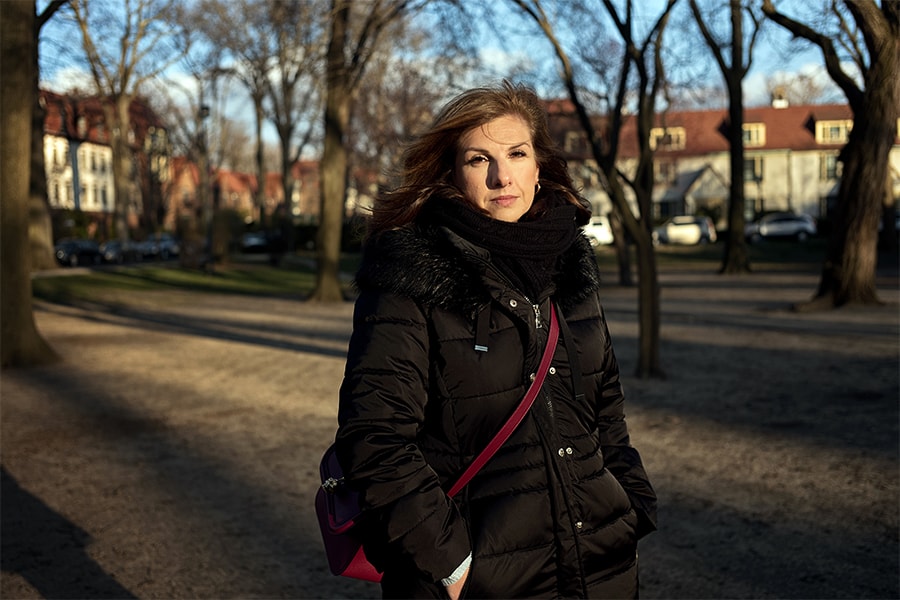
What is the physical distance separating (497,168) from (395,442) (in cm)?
77

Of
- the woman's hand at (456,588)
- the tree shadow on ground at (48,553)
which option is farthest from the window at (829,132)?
the woman's hand at (456,588)

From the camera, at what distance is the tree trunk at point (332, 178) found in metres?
21.0

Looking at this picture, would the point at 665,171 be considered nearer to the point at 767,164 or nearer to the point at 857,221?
the point at 767,164

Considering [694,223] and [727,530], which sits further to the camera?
[694,223]

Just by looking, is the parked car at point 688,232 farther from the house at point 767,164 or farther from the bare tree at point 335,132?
the bare tree at point 335,132

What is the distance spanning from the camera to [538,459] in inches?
92.4

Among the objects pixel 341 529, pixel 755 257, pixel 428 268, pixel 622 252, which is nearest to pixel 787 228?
pixel 755 257

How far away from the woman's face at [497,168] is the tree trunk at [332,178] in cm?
1881

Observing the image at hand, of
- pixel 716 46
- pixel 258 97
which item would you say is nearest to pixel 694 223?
pixel 258 97

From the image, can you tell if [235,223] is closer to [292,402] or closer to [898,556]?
[292,402]

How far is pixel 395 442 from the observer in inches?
87.2

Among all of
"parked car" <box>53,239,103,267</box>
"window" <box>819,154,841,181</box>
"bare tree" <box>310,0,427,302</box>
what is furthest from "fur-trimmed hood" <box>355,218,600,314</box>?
"window" <box>819,154,841,181</box>

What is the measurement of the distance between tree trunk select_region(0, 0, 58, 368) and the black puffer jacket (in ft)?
34.7

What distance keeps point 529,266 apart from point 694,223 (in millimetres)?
55023
